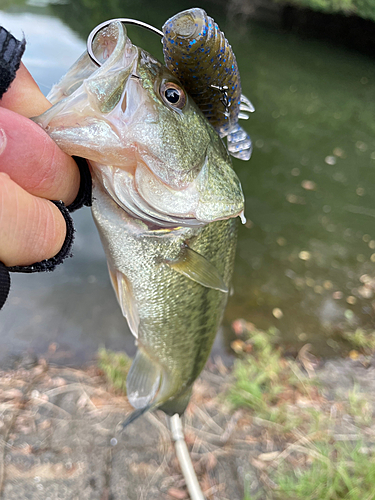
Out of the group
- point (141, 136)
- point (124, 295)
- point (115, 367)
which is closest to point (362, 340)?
point (115, 367)

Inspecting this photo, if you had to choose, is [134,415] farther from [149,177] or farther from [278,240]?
[278,240]

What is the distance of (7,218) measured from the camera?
72cm

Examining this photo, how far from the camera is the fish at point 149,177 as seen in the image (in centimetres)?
81

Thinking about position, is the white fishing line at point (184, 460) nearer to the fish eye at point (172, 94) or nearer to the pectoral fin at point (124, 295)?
the pectoral fin at point (124, 295)

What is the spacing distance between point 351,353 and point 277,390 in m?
1.14

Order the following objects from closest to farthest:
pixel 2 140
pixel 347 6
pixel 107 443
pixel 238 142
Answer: pixel 2 140 < pixel 238 142 < pixel 107 443 < pixel 347 6

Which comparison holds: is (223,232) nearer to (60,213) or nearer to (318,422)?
(60,213)

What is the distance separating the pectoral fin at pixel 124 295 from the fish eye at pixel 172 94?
0.64m

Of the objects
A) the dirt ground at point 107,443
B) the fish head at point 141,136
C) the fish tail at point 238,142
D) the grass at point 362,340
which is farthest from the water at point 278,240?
the fish tail at point 238,142

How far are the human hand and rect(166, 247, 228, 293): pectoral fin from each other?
48 centimetres

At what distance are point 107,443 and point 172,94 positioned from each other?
2.10 meters

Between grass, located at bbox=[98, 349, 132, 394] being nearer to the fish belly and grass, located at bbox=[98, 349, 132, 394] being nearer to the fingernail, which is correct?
the fish belly

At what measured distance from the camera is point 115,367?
8.45ft

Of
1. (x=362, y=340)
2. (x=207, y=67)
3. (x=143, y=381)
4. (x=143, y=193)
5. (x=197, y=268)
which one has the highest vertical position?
(x=207, y=67)
